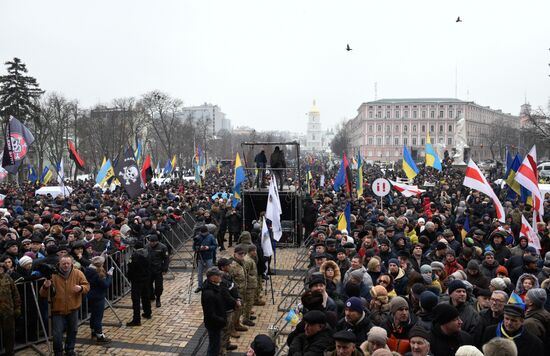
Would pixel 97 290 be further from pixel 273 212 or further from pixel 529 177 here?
pixel 529 177

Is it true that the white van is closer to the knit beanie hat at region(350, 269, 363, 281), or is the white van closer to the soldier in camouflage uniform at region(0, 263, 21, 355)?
the knit beanie hat at region(350, 269, 363, 281)

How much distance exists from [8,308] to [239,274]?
11.6 ft

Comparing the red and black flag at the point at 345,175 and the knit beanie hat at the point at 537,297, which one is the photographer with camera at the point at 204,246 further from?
the red and black flag at the point at 345,175

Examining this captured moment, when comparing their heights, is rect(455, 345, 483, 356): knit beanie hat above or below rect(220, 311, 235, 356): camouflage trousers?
above

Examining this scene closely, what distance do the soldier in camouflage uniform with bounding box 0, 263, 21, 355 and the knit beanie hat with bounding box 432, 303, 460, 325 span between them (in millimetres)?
5728

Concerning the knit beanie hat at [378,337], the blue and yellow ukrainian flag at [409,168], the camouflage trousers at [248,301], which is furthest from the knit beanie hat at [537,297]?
the blue and yellow ukrainian flag at [409,168]

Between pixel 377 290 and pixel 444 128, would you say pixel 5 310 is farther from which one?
pixel 444 128

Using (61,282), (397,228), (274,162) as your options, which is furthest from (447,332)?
(274,162)

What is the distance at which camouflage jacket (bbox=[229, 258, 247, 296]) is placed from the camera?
26.3 feet

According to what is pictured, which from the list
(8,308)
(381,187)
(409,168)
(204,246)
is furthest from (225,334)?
(409,168)

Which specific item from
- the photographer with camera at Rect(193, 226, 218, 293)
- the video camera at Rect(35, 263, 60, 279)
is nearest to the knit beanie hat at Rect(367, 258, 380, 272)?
the photographer with camera at Rect(193, 226, 218, 293)

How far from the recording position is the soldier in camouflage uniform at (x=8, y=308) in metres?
6.45

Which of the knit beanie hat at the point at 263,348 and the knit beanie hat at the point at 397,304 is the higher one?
the knit beanie hat at the point at 397,304

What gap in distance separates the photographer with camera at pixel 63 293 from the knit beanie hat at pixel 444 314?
5237mm
